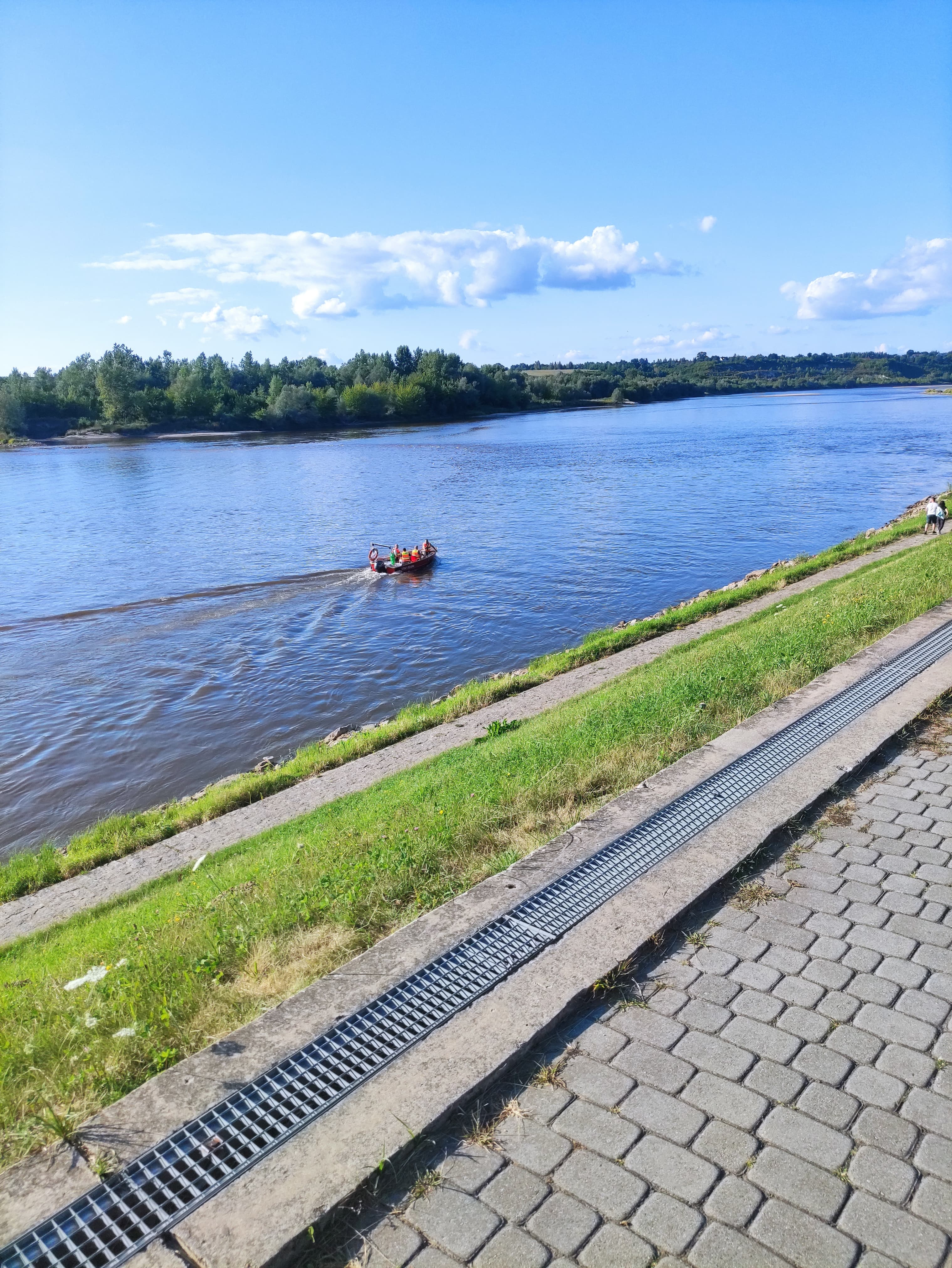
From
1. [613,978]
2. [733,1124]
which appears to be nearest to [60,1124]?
[613,978]

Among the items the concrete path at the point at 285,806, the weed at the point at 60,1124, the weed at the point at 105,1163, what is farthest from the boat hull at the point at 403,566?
the weed at the point at 105,1163

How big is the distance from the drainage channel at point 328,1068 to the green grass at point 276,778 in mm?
6978

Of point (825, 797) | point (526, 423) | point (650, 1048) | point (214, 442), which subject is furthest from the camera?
point (526, 423)

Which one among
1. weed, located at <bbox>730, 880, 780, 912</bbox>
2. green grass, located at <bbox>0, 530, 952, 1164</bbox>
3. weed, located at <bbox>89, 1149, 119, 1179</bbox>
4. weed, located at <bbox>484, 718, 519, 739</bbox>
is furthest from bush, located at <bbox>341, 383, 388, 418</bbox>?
weed, located at <bbox>89, 1149, 119, 1179</bbox>

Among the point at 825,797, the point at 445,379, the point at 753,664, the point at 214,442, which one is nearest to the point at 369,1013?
the point at 825,797

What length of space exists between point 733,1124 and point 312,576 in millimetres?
25660

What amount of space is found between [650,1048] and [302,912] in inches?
90.0

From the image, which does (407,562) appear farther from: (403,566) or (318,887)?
(318,887)

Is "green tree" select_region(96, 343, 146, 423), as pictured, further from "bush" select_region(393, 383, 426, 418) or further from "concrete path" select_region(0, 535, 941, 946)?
"concrete path" select_region(0, 535, 941, 946)

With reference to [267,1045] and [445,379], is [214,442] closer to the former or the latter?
[445,379]

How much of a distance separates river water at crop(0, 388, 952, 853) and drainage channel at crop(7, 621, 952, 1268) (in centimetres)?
978

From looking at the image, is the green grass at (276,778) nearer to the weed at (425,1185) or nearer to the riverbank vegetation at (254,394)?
the weed at (425,1185)

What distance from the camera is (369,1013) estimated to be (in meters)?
4.11

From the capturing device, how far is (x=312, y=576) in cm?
2794
